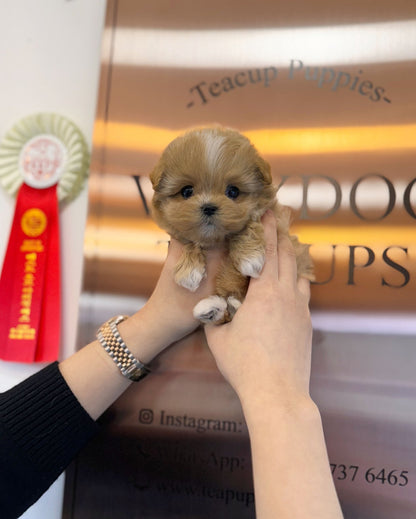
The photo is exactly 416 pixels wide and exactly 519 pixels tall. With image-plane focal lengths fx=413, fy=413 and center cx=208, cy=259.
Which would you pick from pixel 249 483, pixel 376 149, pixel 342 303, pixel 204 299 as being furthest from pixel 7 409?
pixel 376 149

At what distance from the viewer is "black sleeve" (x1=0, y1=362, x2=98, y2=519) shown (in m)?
0.89

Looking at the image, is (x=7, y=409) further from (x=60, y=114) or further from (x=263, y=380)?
(x=60, y=114)

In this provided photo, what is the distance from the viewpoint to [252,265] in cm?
85

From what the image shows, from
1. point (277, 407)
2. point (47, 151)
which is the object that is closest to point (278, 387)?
point (277, 407)

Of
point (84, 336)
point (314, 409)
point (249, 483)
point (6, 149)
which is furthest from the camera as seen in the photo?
point (6, 149)

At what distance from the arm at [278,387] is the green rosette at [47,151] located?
0.69 metres

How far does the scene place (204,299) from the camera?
0.90m

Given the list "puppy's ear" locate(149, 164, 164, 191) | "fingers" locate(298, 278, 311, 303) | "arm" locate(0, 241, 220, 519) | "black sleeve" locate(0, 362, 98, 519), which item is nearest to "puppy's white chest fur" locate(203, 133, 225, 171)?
"puppy's ear" locate(149, 164, 164, 191)

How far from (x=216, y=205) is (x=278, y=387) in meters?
0.36

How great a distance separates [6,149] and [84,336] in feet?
2.19

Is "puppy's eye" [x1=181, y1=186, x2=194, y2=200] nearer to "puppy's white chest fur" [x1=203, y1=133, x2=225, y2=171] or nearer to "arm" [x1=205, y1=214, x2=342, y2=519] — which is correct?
"puppy's white chest fur" [x1=203, y1=133, x2=225, y2=171]

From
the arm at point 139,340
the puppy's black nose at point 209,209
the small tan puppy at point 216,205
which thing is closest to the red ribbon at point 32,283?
the arm at point 139,340

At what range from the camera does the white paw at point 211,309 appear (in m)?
0.87

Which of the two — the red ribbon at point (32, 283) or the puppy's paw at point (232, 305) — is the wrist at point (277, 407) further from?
the red ribbon at point (32, 283)
